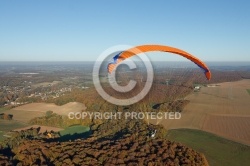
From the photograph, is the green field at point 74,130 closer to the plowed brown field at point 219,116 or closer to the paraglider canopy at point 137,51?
the plowed brown field at point 219,116

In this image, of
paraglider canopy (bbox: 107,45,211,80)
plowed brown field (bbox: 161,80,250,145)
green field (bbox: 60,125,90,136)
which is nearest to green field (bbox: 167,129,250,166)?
plowed brown field (bbox: 161,80,250,145)

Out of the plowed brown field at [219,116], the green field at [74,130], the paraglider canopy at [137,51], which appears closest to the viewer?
the paraglider canopy at [137,51]

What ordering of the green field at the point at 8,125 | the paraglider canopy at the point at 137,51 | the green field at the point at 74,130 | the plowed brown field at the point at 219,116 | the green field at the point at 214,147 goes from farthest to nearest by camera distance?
the green field at the point at 8,125 < the green field at the point at 74,130 < the plowed brown field at the point at 219,116 < the green field at the point at 214,147 < the paraglider canopy at the point at 137,51

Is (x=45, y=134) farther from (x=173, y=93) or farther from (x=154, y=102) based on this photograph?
(x=173, y=93)

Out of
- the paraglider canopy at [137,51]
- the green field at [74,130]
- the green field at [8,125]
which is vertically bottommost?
the green field at [8,125]

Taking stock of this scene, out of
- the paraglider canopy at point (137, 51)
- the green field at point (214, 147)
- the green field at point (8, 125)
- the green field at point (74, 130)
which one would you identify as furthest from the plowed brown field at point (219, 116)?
the green field at point (8, 125)

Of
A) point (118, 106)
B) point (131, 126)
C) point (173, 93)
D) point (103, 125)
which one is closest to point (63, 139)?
point (103, 125)

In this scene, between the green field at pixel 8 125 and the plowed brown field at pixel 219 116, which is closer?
the plowed brown field at pixel 219 116

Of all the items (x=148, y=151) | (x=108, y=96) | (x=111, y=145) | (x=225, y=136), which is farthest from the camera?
(x=108, y=96)

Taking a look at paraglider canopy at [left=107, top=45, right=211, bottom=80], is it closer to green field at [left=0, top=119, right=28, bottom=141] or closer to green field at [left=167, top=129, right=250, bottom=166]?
green field at [left=167, top=129, right=250, bottom=166]

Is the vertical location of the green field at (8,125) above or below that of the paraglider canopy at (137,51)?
below
